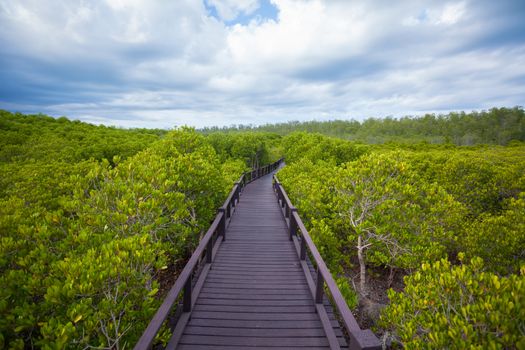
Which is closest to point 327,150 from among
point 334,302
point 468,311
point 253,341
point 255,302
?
point 334,302

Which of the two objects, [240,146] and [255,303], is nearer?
[255,303]

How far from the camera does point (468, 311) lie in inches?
103

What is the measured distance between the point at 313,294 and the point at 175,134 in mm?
8114

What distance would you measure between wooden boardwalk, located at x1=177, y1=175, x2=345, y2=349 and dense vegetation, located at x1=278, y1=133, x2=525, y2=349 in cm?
129

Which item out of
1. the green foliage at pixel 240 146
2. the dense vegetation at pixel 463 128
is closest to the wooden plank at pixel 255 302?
the green foliage at pixel 240 146

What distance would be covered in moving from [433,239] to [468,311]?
647cm

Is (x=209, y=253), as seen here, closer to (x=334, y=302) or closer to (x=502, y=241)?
(x=334, y=302)

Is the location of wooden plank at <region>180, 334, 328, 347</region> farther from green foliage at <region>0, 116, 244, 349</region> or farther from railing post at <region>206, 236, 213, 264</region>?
railing post at <region>206, 236, 213, 264</region>

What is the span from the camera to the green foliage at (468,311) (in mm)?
2377

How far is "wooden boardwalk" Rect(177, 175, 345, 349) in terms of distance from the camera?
3.61m

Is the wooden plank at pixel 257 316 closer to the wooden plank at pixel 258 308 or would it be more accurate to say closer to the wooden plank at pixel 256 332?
the wooden plank at pixel 258 308

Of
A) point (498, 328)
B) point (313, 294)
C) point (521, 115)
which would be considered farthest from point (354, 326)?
point (521, 115)

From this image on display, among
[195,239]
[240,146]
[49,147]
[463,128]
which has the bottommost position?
[195,239]

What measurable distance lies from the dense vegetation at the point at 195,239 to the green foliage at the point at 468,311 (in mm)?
15
